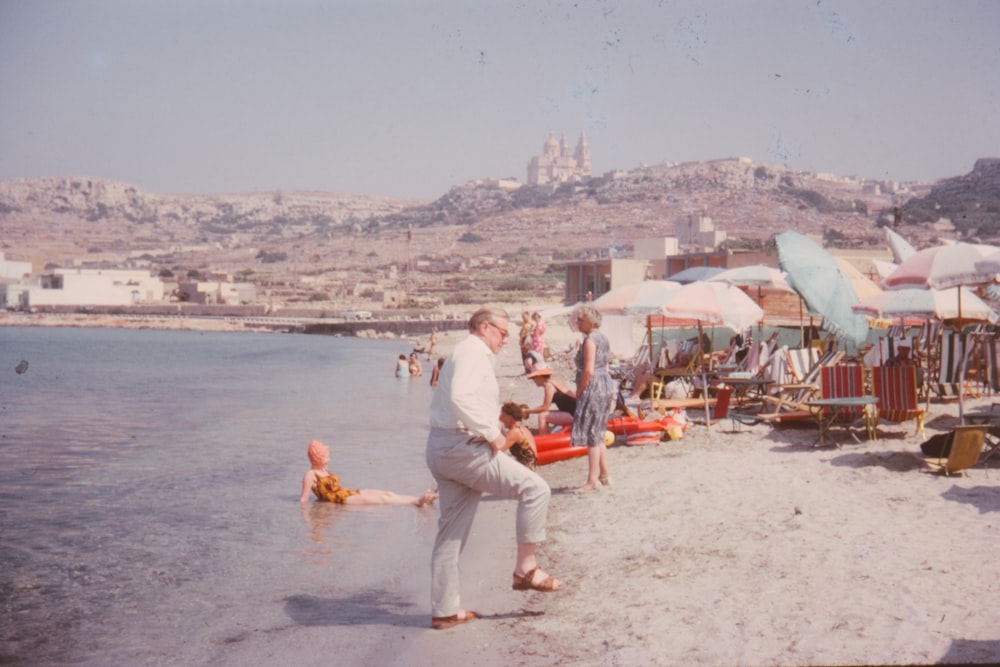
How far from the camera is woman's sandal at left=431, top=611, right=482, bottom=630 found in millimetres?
4852

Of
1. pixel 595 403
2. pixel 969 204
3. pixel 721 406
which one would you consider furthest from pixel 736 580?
pixel 969 204

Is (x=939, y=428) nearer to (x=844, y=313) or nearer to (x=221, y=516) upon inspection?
(x=844, y=313)

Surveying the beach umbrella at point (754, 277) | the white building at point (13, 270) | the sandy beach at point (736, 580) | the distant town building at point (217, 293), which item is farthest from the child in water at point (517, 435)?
the white building at point (13, 270)

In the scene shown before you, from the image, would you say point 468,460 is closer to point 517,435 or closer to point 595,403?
point 595,403

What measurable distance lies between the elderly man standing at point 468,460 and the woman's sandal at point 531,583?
0.70 feet

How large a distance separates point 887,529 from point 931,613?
1.46 metres

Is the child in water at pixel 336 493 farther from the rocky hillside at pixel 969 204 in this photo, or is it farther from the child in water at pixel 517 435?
the rocky hillside at pixel 969 204

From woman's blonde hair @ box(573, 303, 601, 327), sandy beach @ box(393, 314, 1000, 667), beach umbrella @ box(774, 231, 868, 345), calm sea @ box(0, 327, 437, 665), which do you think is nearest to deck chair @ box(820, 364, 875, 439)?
beach umbrella @ box(774, 231, 868, 345)

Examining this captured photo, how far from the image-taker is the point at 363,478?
10.5m

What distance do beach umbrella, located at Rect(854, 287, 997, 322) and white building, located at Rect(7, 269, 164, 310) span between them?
95.7m

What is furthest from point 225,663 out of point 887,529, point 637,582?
point 887,529

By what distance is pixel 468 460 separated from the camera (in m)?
4.58

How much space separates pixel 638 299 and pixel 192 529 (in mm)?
6040

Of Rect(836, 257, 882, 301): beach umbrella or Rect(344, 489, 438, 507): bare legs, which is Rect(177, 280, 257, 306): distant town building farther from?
Rect(344, 489, 438, 507): bare legs
